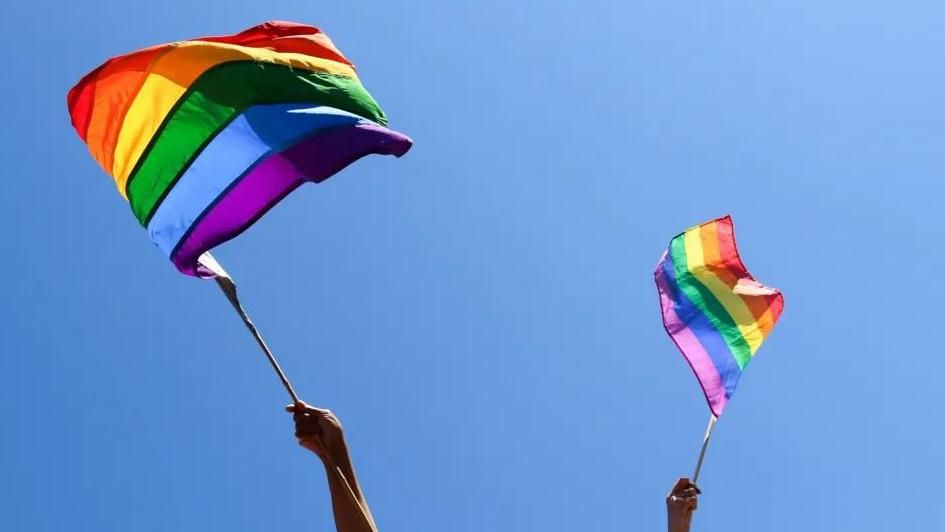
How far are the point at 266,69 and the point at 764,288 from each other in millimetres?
7181

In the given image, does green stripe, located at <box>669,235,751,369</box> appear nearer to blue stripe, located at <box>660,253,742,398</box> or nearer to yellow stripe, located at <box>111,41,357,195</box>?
blue stripe, located at <box>660,253,742,398</box>

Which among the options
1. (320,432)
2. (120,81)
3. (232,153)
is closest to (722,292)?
(232,153)

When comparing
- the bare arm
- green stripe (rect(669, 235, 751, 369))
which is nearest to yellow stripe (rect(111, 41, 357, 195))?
the bare arm

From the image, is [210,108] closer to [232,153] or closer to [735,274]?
[232,153]

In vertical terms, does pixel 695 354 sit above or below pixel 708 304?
below

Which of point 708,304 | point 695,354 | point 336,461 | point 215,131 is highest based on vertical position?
point 215,131

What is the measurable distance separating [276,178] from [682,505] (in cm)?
411

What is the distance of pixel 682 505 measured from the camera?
28.7 ft

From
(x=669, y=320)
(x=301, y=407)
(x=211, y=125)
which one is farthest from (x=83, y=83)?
(x=669, y=320)

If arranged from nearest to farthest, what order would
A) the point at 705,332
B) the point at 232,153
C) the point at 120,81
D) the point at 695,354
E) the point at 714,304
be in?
1. the point at 232,153
2. the point at 120,81
3. the point at 695,354
4. the point at 705,332
5. the point at 714,304

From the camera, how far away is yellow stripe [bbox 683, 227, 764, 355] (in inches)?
507

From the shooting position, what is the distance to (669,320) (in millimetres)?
12836

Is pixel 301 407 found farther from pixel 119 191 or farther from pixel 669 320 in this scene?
pixel 669 320

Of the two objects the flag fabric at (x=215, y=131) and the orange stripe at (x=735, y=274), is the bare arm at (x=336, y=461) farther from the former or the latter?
the orange stripe at (x=735, y=274)
